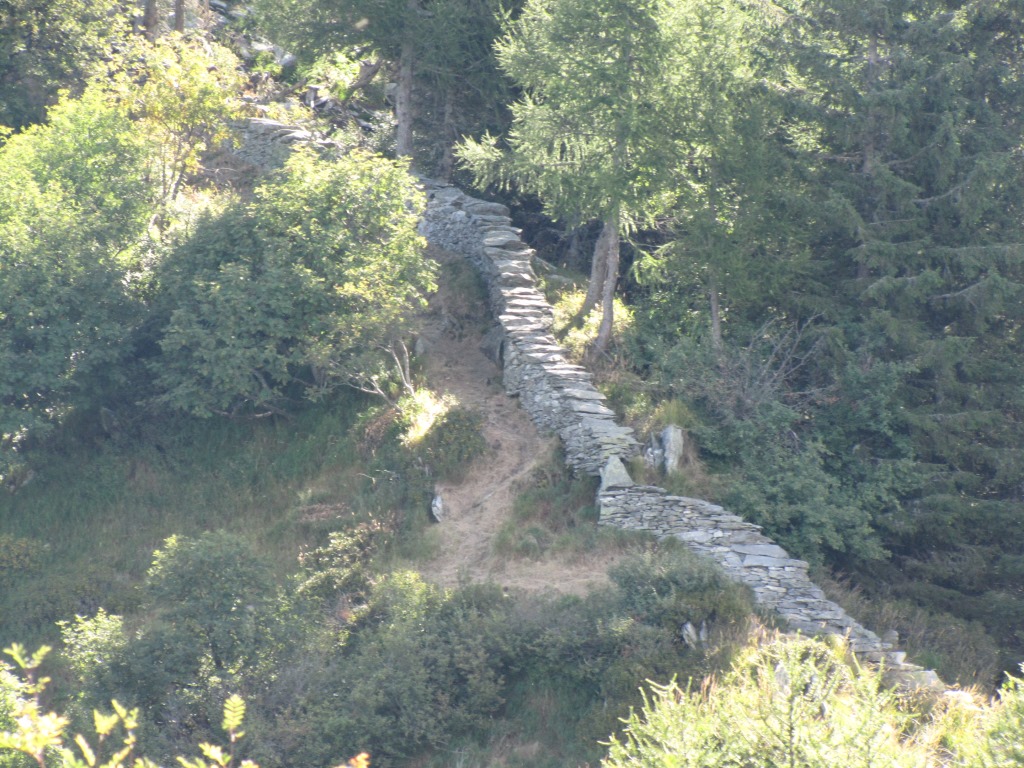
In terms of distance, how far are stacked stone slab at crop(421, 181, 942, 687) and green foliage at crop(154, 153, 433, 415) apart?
2145mm

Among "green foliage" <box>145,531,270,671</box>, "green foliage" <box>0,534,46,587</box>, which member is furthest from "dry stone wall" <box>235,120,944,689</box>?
"green foliage" <box>0,534,46,587</box>

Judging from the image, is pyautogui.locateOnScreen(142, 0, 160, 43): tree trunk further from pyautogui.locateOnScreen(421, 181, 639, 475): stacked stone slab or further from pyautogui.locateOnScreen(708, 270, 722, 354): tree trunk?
pyautogui.locateOnScreen(708, 270, 722, 354): tree trunk

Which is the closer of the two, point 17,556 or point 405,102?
point 17,556

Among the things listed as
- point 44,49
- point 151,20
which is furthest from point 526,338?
point 151,20

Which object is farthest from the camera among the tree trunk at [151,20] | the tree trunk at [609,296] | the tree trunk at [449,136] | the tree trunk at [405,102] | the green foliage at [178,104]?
the tree trunk at [151,20]

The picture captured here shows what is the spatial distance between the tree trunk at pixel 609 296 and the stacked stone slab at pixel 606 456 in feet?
2.89

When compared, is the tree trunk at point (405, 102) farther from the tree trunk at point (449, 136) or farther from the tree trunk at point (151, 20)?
the tree trunk at point (151, 20)

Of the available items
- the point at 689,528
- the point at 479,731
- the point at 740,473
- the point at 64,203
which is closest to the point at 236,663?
the point at 479,731

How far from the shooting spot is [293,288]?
780 inches

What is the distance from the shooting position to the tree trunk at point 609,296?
19.9 meters

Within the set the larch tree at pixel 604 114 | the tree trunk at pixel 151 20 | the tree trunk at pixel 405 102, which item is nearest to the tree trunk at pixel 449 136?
the tree trunk at pixel 405 102

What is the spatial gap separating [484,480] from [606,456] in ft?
8.27

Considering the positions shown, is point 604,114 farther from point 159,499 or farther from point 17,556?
point 17,556

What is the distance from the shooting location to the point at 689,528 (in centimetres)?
1605
